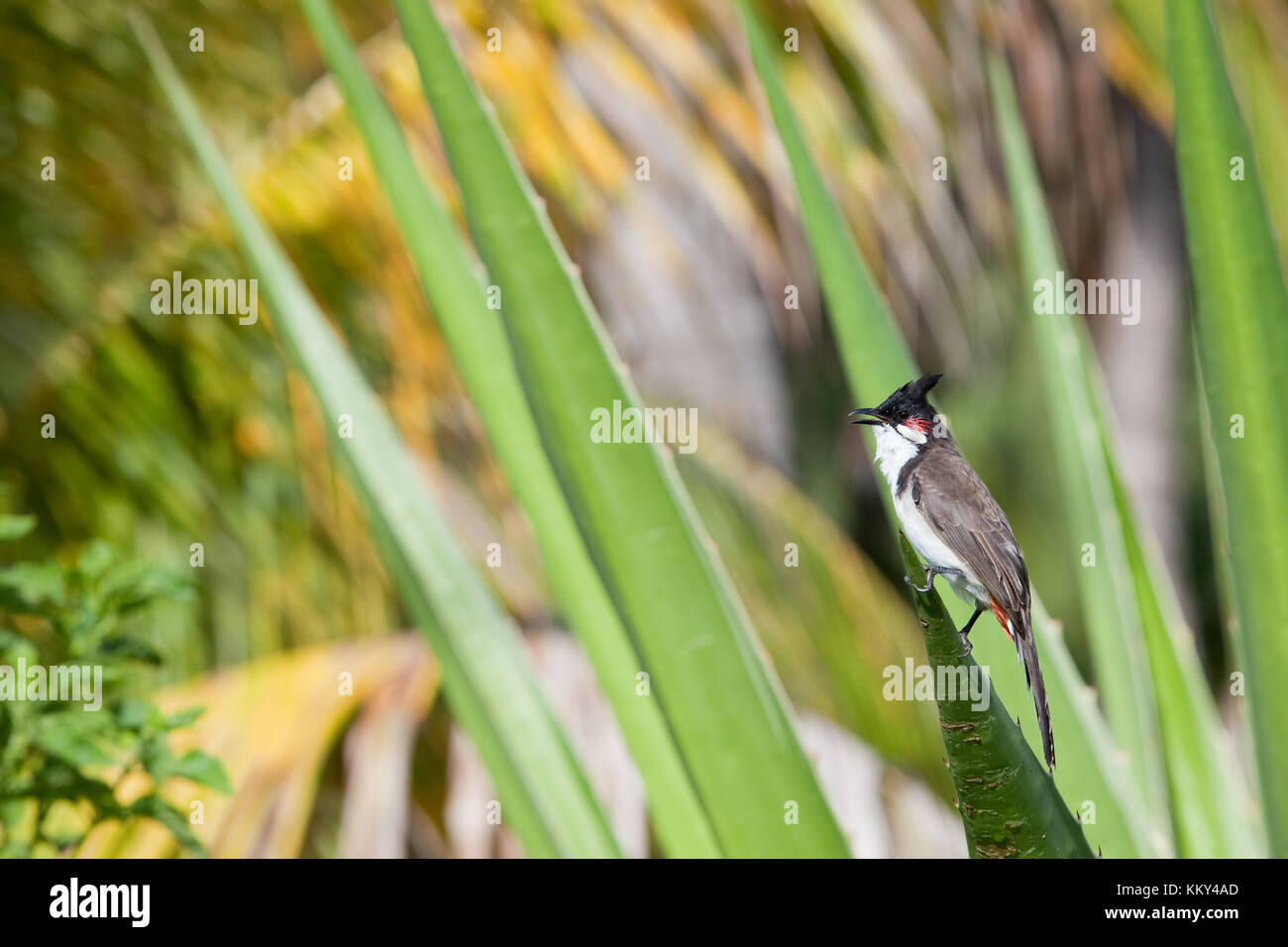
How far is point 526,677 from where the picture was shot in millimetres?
870

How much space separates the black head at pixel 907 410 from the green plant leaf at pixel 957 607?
2 cm

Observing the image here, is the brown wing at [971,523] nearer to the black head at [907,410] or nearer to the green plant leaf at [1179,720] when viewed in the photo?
the black head at [907,410]

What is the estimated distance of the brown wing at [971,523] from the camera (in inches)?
28.9

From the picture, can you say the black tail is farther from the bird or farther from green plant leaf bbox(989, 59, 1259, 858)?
green plant leaf bbox(989, 59, 1259, 858)

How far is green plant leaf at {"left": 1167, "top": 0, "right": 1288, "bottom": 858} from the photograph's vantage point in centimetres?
63

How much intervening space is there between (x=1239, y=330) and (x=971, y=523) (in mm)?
235

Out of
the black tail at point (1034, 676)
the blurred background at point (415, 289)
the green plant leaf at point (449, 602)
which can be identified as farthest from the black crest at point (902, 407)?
the blurred background at point (415, 289)

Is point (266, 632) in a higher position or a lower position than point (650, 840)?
higher

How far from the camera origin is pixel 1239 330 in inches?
25.0

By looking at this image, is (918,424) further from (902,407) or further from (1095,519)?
(1095,519)

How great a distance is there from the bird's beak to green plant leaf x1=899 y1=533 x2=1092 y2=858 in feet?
0.88

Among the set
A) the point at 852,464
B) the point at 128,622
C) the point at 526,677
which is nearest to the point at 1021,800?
the point at 526,677

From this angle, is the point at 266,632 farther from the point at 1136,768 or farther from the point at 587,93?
the point at 1136,768

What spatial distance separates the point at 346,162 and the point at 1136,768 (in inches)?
56.8
